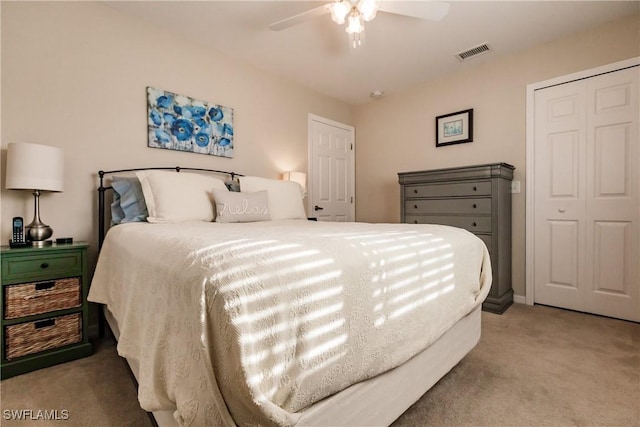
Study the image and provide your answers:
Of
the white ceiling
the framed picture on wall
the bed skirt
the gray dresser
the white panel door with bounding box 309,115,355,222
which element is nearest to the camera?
the bed skirt

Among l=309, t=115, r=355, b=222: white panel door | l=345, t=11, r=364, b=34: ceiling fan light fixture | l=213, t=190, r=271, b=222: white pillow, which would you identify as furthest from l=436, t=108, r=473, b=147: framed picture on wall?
l=213, t=190, r=271, b=222: white pillow

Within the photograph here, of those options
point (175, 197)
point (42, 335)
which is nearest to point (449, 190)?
point (175, 197)

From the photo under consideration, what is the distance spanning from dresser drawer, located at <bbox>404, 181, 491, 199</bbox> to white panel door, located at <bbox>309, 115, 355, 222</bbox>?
1.16m

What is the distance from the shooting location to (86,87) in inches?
89.6

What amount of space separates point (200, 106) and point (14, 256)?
1.83m

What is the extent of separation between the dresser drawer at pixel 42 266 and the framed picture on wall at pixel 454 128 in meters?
3.66

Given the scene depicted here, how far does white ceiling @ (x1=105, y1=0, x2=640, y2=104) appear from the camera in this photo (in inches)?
95.0

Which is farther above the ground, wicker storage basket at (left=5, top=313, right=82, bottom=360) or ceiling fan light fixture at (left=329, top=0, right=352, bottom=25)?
ceiling fan light fixture at (left=329, top=0, right=352, bottom=25)

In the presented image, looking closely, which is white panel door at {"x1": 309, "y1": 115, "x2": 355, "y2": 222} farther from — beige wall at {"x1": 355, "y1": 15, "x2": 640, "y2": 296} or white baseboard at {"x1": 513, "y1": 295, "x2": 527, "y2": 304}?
white baseboard at {"x1": 513, "y1": 295, "x2": 527, "y2": 304}

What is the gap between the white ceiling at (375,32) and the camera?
7.92 ft

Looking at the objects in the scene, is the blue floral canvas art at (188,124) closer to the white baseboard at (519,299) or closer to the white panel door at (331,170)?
the white panel door at (331,170)

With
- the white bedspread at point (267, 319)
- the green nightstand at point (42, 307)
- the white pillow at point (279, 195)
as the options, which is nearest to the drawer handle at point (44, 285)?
the green nightstand at point (42, 307)

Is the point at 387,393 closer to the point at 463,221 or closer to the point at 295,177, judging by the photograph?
the point at 463,221

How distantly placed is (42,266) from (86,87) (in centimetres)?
136
